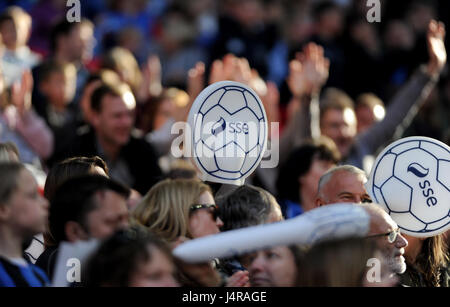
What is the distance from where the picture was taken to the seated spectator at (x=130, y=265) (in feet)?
9.02

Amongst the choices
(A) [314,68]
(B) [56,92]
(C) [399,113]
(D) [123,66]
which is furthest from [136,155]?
(C) [399,113]

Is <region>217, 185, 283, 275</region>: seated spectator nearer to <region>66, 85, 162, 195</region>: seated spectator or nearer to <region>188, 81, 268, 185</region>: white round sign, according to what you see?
<region>188, 81, 268, 185</region>: white round sign

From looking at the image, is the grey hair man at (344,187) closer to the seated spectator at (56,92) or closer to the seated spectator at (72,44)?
the seated spectator at (56,92)

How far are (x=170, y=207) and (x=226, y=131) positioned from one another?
0.43m

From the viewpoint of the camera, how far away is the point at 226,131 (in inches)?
158

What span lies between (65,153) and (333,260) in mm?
3190

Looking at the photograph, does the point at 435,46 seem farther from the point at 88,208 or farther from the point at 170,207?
the point at 88,208

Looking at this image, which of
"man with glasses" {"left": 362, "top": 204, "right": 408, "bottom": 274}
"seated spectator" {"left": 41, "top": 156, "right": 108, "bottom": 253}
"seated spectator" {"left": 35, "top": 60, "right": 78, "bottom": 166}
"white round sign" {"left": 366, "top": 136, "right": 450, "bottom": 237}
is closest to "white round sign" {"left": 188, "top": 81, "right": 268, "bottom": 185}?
"seated spectator" {"left": 41, "top": 156, "right": 108, "bottom": 253}

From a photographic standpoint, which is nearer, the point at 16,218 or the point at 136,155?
the point at 16,218

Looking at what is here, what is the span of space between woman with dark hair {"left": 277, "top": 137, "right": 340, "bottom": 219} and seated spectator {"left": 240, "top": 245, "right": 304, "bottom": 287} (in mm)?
1984

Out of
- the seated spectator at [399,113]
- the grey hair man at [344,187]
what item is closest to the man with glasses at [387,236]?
the grey hair man at [344,187]

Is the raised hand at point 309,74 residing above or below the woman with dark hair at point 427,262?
above

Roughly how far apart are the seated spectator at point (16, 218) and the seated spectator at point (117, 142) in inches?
102
